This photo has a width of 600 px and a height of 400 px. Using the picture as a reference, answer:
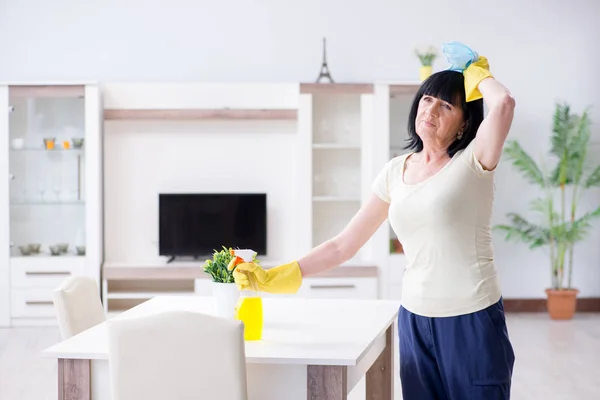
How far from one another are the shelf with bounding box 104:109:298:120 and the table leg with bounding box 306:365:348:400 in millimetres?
4370

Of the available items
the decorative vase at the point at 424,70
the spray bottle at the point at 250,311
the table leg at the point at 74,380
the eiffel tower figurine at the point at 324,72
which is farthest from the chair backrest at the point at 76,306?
the decorative vase at the point at 424,70

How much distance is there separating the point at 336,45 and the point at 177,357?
16.4ft

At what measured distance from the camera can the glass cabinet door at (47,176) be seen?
6301 mm

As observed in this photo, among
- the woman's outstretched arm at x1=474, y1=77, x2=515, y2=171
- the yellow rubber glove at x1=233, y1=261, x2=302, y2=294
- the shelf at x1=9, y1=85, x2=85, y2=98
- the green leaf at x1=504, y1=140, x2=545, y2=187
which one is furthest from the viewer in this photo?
the green leaf at x1=504, y1=140, x2=545, y2=187

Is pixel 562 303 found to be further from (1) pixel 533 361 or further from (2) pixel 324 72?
(2) pixel 324 72

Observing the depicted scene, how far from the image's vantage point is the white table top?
7.23ft

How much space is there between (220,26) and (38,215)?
205 cm

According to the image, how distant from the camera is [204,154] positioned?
21.6 ft

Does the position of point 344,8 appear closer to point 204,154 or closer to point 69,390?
point 204,154

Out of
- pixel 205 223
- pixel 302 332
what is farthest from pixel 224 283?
pixel 205 223

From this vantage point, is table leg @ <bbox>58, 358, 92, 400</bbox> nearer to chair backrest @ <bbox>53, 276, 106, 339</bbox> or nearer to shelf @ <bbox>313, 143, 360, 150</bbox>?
chair backrest @ <bbox>53, 276, 106, 339</bbox>

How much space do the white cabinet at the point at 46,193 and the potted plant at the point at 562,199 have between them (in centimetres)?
320

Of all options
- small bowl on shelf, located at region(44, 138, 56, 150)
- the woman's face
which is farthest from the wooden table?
small bowl on shelf, located at region(44, 138, 56, 150)

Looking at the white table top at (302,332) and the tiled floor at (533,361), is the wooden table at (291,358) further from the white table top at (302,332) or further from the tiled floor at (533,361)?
the tiled floor at (533,361)
